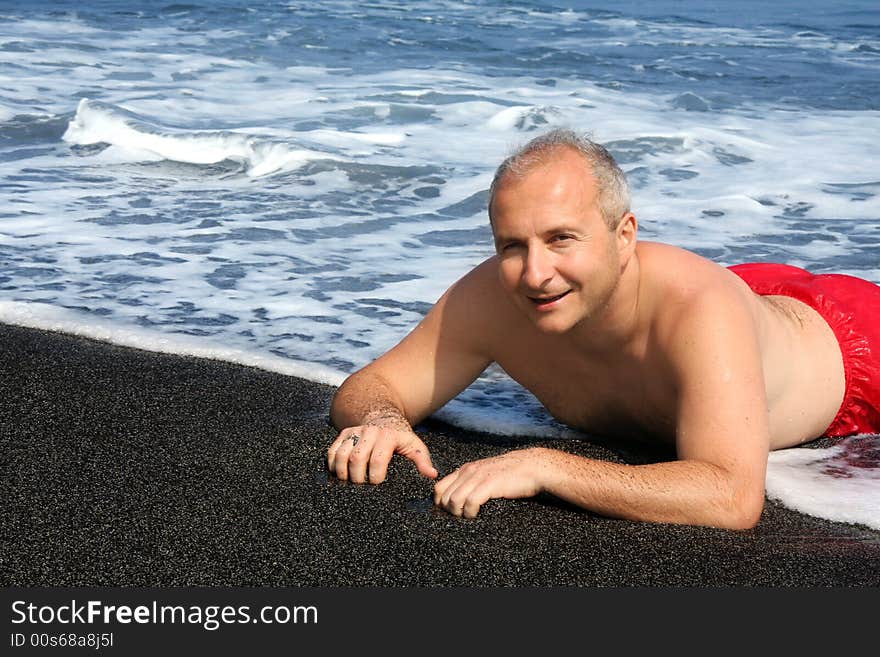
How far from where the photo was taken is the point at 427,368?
4.13 meters

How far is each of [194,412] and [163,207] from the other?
4.13m

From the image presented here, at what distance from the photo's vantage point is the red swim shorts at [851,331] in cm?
438

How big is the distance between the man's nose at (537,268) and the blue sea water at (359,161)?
1.17m

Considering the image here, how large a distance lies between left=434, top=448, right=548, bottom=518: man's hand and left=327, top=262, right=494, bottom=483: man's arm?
0.43 meters

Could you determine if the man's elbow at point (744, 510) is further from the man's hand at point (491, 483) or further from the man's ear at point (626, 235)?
the man's ear at point (626, 235)

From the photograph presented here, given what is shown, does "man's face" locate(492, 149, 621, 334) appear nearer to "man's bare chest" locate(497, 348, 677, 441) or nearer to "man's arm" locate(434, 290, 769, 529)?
"man's arm" locate(434, 290, 769, 529)

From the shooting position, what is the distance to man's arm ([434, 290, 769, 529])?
3324 mm

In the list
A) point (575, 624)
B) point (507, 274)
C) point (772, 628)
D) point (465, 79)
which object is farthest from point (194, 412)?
point (465, 79)

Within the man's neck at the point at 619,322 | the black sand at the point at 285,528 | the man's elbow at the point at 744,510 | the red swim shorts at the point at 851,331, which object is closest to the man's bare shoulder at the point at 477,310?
the man's neck at the point at 619,322

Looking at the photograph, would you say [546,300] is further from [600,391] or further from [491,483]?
[600,391]

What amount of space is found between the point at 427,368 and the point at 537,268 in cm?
93

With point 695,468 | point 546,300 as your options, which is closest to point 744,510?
point 695,468

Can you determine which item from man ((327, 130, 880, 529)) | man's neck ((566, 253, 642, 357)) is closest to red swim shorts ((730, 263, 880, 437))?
man ((327, 130, 880, 529))

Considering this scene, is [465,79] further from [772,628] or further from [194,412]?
[772,628]
